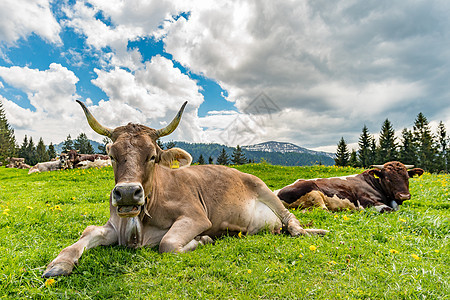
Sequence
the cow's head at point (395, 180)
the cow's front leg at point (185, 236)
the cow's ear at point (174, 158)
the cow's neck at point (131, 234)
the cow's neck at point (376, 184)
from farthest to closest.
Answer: the cow's neck at point (376, 184), the cow's head at point (395, 180), the cow's ear at point (174, 158), the cow's neck at point (131, 234), the cow's front leg at point (185, 236)

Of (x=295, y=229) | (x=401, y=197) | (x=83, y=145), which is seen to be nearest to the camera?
(x=295, y=229)

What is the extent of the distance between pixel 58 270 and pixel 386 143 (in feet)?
→ 245

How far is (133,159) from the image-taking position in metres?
3.91

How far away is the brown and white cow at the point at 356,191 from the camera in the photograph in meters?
8.34

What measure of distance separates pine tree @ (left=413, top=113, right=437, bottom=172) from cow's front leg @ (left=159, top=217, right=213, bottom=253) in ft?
219

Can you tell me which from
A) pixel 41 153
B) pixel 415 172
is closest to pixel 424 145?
pixel 415 172

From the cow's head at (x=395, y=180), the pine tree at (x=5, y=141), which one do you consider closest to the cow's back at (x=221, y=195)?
the cow's head at (x=395, y=180)

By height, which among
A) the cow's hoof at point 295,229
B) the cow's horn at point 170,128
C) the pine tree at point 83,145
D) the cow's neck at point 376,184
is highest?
the pine tree at point 83,145

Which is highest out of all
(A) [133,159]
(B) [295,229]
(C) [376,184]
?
(A) [133,159]

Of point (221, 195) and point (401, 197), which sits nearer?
point (221, 195)

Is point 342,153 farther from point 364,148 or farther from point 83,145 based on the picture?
point 83,145

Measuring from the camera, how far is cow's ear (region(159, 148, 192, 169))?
4.77 m

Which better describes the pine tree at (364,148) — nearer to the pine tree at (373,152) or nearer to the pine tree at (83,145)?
the pine tree at (373,152)

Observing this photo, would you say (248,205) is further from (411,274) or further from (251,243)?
(411,274)
